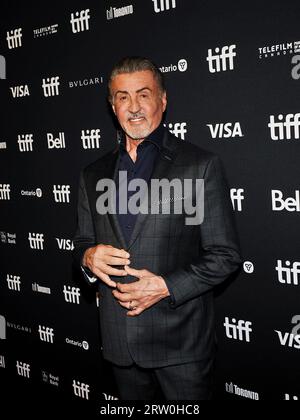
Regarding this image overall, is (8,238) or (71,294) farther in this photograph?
(8,238)

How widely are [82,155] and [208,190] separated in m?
1.26

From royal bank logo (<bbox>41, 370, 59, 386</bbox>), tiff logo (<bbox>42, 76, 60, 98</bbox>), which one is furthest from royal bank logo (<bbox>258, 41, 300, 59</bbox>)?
royal bank logo (<bbox>41, 370, 59, 386</bbox>)

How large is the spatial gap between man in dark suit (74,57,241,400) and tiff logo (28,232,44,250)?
1.28m

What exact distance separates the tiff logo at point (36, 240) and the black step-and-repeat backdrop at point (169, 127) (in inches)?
0.4

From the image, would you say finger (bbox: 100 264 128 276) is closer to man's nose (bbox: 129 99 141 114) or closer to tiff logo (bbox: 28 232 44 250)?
man's nose (bbox: 129 99 141 114)

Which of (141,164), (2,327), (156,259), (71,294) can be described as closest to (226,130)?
(141,164)

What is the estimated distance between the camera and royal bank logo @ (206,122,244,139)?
2018mm

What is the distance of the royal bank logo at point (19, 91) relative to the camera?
289 cm

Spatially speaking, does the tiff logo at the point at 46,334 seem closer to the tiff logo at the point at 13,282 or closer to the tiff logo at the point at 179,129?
the tiff logo at the point at 13,282

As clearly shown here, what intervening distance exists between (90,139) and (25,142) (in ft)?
2.08

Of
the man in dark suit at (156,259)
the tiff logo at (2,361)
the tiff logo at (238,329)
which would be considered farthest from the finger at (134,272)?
the tiff logo at (2,361)

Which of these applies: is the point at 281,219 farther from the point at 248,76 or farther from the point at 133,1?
the point at 133,1

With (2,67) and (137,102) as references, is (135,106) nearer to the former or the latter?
(137,102)

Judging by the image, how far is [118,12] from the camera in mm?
2342
